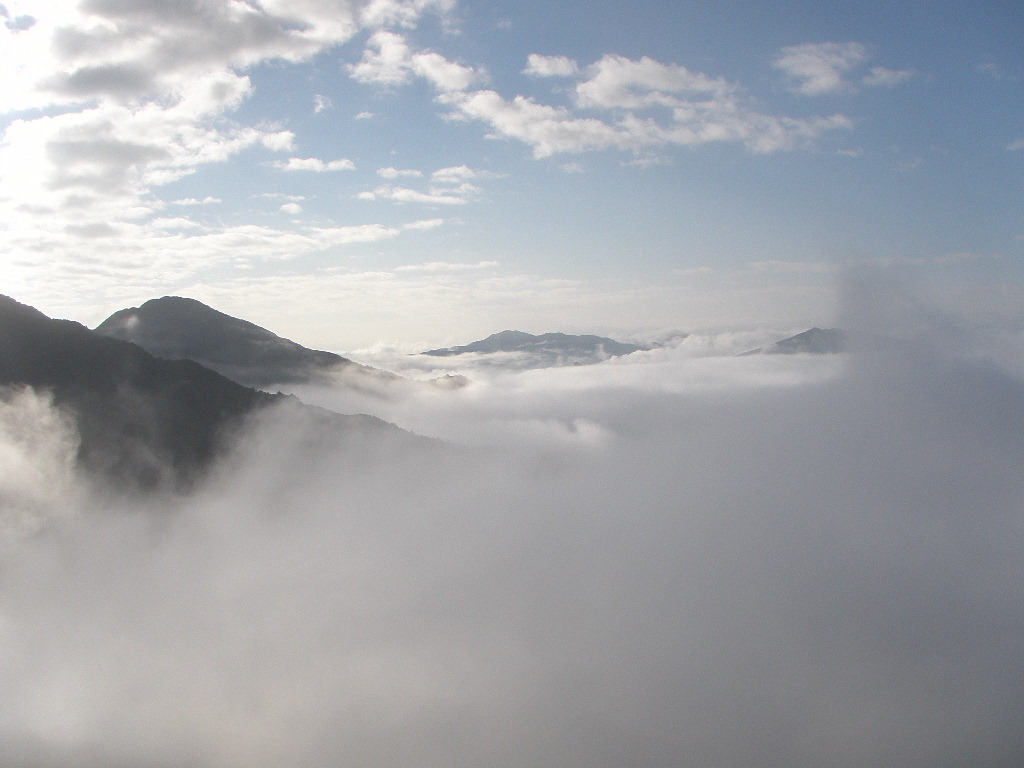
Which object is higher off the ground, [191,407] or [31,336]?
[31,336]

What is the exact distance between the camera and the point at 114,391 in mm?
160875

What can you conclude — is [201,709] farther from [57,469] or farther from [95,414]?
[95,414]

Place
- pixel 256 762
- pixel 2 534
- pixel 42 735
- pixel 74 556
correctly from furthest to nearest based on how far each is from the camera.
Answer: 1. pixel 74 556
2. pixel 256 762
3. pixel 2 534
4. pixel 42 735

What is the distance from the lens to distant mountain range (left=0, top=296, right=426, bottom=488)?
14500cm

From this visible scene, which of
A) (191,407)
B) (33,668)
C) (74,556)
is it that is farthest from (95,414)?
(33,668)

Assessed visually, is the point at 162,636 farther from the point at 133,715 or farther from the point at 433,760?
the point at 433,760

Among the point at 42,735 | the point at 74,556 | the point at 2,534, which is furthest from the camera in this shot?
the point at 74,556

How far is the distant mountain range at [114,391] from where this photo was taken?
145 metres

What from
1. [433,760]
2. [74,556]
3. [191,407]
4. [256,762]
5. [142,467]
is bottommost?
[433,760]

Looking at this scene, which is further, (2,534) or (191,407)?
(191,407)

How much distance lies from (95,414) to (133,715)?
80563 mm

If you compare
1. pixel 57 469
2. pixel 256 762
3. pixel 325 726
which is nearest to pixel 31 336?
pixel 57 469

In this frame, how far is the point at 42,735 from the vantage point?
145250mm

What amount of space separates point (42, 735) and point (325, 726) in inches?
3049
